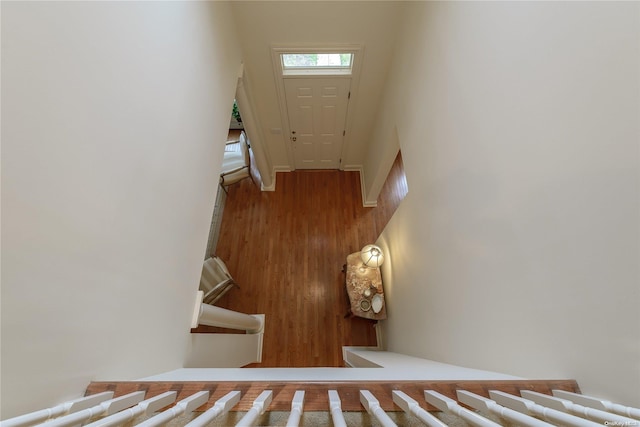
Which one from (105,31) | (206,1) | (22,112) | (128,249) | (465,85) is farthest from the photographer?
(206,1)

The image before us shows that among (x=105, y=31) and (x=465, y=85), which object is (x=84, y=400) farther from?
(x=465, y=85)

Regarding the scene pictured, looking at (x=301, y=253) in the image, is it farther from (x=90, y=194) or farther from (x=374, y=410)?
(x=374, y=410)

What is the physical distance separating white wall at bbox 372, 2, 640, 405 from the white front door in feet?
6.02

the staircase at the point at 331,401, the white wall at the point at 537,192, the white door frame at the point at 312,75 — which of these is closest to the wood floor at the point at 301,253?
the white door frame at the point at 312,75

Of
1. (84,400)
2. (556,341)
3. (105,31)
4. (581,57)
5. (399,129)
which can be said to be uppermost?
(399,129)

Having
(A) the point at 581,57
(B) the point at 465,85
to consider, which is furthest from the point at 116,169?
(B) the point at 465,85

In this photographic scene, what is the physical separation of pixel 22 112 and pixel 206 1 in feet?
5.99

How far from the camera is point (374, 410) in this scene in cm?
62

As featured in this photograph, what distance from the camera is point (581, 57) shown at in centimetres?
73

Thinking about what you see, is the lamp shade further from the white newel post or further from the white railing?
the white railing

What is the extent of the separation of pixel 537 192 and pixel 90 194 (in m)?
1.52

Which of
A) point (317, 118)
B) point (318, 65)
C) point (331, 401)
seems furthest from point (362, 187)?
point (331, 401)

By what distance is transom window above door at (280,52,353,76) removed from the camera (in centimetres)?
323

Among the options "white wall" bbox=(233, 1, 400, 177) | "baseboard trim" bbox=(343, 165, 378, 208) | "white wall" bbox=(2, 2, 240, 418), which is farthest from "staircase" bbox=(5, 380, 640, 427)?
"baseboard trim" bbox=(343, 165, 378, 208)
